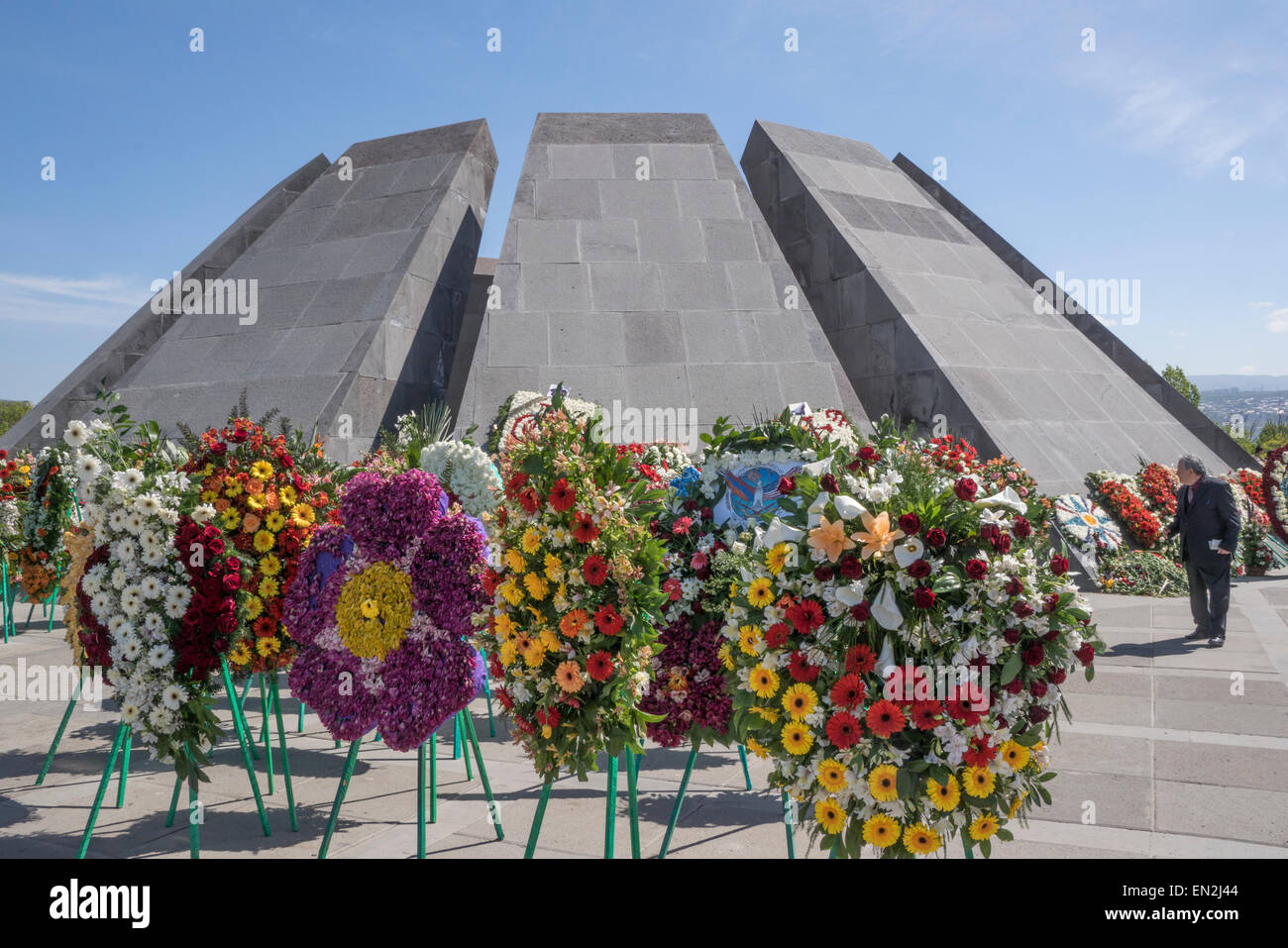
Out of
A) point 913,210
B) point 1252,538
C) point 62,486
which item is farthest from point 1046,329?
point 62,486

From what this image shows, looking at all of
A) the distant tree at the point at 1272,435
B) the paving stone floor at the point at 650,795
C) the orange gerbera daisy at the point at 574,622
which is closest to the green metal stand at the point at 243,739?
the paving stone floor at the point at 650,795

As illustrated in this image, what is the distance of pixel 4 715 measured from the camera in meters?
7.02

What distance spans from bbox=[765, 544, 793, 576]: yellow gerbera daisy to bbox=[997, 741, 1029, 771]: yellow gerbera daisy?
96cm

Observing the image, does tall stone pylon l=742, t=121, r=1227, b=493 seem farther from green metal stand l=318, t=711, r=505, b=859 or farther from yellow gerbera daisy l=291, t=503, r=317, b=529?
yellow gerbera daisy l=291, t=503, r=317, b=529

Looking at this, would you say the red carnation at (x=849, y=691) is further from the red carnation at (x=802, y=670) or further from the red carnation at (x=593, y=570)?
the red carnation at (x=593, y=570)

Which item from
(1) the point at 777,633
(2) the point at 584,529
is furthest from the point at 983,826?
(2) the point at 584,529

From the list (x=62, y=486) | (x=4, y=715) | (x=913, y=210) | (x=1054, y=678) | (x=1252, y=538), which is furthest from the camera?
(x=913, y=210)

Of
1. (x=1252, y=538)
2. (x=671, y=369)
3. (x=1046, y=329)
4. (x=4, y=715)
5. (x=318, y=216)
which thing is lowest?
(x=4, y=715)

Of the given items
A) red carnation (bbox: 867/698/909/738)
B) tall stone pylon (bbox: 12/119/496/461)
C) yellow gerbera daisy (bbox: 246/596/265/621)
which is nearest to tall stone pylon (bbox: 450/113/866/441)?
tall stone pylon (bbox: 12/119/496/461)

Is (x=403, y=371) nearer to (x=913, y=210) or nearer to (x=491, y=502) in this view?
(x=491, y=502)

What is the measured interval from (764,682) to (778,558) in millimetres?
452

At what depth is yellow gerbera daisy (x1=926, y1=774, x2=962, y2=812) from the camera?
293 cm

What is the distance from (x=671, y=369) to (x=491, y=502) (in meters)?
8.87

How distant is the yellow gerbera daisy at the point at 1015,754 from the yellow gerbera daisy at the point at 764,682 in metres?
0.78
